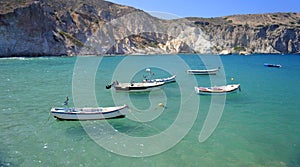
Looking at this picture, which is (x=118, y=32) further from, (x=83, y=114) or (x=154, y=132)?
(x=154, y=132)

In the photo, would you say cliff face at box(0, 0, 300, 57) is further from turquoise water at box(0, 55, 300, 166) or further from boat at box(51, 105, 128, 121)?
boat at box(51, 105, 128, 121)

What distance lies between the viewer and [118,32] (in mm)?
136875

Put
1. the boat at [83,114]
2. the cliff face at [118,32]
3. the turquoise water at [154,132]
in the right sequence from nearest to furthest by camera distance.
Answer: the turquoise water at [154,132], the boat at [83,114], the cliff face at [118,32]

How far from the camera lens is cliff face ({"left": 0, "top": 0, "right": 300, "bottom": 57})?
8681 centimetres

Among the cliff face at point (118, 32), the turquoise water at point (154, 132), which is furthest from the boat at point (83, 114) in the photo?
the cliff face at point (118, 32)

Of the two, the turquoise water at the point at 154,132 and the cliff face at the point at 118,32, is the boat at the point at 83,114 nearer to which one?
the turquoise water at the point at 154,132

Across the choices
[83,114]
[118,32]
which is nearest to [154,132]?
[83,114]

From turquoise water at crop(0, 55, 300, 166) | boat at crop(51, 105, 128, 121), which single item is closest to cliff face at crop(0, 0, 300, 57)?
turquoise water at crop(0, 55, 300, 166)

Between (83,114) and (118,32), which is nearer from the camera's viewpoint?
(83,114)

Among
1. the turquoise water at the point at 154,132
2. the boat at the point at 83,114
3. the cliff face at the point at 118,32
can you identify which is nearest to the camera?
the turquoise water at the point at 154,132

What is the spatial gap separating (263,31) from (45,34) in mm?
134293

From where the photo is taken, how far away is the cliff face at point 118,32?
86.8m

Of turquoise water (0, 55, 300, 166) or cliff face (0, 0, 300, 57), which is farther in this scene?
cliff face (0, 0, 300, 57)

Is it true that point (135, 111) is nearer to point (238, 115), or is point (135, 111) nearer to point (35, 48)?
point (238, 115)
